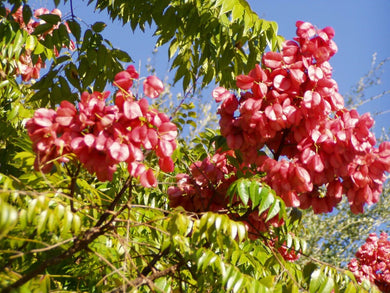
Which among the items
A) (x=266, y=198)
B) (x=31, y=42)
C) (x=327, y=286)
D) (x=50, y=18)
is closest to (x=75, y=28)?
(x=50, y=18)

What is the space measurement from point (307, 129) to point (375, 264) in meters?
3.30

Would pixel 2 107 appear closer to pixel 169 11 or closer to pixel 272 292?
pixel 169 11

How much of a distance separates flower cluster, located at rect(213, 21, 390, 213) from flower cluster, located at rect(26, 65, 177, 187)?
1.68 ft

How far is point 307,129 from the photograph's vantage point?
2.29 meters

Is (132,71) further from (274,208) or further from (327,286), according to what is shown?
(327,286)

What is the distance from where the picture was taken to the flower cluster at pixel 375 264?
194 inches

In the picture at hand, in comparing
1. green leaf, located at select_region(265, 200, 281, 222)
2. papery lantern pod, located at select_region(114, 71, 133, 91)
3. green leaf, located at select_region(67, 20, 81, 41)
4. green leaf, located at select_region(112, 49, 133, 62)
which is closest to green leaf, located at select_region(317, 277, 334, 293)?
green leaf, located at select_region(265, 200, 281, 222)

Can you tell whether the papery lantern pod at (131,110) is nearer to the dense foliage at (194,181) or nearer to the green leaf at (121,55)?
the dense foliage at (194,181)

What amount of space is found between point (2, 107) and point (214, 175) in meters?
2.19

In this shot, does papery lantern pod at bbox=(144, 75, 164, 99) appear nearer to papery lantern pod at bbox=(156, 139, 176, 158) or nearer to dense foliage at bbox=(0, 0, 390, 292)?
dense foliage at bbox=(0, 0, 390, 292)

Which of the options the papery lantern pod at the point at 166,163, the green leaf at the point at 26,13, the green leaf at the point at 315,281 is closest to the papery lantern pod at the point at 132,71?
the papery lantern pod at the point at 166,163

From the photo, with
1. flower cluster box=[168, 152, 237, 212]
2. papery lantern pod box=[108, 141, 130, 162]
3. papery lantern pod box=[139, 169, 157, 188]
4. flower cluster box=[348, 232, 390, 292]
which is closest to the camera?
papery lantern pod box=[108, 141, 130, 162]

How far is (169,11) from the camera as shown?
3635 millimetres

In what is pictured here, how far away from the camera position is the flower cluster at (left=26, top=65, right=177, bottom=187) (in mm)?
1904
